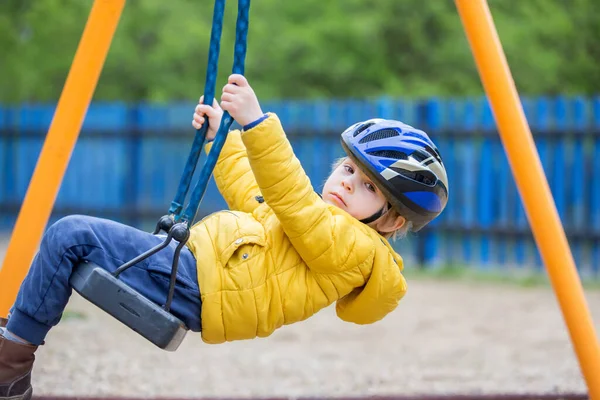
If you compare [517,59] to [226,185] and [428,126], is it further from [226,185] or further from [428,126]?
[226,185]

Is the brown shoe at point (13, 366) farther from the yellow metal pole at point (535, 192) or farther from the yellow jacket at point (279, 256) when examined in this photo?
the yellow metal pole at point (535, 192)

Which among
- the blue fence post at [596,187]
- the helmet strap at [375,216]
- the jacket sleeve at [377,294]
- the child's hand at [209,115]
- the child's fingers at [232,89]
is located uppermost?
the child's fingers at [232,89]

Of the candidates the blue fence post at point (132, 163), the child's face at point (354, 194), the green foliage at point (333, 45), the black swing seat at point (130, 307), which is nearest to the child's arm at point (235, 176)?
the child's face at point (354, 194)

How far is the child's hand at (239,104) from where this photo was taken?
2281 mm

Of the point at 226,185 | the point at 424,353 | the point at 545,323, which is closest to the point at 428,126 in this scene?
the point at 545,323

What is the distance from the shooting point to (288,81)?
13.0 metres

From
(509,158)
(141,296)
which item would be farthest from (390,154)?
(141,296)

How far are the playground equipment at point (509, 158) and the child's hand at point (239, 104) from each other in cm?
25

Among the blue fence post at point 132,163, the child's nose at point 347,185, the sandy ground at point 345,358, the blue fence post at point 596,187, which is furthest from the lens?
the blue fence post at point 132,163

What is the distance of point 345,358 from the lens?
17.4ft

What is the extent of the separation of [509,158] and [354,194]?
19.8 inches

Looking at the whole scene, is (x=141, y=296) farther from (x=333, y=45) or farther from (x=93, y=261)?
(x=333, y=45)

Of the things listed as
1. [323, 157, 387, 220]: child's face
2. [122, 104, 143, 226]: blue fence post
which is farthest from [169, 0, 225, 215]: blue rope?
[122, 104, 143, 226]: blue fence post

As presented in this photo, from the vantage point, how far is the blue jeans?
2234mm
